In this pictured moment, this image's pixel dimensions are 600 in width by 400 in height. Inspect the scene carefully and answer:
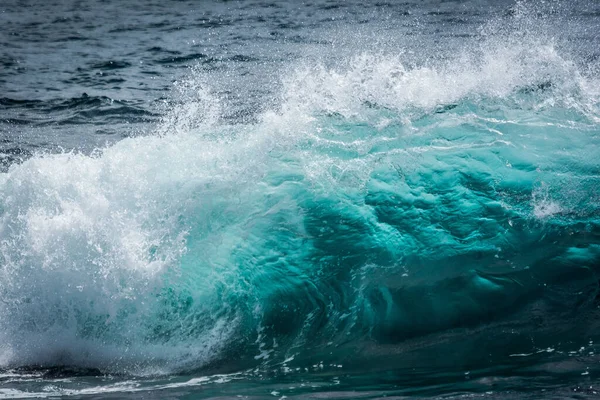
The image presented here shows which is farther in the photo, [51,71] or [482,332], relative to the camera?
[51,71]

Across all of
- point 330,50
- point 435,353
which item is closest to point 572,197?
point 435,353

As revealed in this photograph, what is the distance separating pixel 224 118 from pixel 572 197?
14.8 feet

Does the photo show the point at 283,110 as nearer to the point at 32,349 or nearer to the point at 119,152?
the point at 119,152

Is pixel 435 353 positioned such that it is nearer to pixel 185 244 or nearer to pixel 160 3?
pixel 185 244

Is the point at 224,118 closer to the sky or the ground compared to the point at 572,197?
closer to the sky

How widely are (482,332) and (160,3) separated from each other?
14387 mm

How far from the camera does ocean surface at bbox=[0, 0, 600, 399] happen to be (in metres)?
3.77

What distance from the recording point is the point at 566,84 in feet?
17.5

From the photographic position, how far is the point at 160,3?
53.6 feet

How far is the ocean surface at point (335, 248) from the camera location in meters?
3.77

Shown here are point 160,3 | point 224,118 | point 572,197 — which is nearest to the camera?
point 572,197

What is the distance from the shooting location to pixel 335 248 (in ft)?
14.8

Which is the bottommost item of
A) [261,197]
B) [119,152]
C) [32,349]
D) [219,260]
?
[32,349]

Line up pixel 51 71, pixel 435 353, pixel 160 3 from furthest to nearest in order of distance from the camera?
pixel 160 3, pixel 51 71, pixel 435 353
